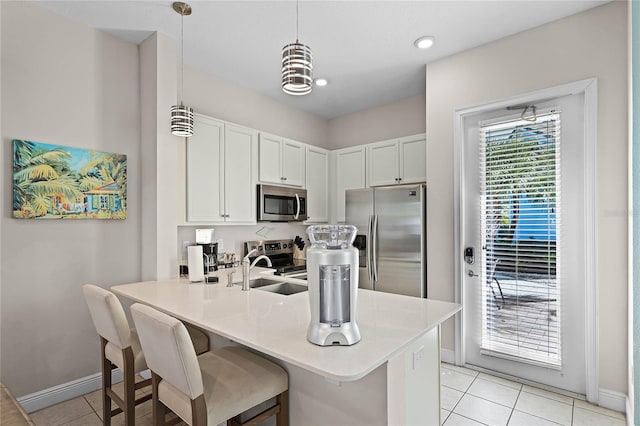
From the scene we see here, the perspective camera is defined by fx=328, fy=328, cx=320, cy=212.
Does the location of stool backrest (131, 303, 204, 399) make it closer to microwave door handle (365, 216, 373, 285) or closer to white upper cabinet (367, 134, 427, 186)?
microwave door handle (365, 216, 373, 285)

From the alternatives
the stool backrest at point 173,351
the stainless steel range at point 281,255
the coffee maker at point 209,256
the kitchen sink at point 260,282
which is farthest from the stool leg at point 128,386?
the stainless steel range at point 281,255

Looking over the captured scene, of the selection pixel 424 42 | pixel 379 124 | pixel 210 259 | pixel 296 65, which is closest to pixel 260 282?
pixel 210 259

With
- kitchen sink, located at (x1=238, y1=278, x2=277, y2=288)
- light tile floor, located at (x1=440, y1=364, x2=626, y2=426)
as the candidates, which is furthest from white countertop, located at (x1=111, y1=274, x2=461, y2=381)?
light tile floor, located at (x1=440, y1=364, x2=626, y2=426)

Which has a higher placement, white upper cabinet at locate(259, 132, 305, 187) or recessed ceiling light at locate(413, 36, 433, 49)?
recessed ceiling light at locate(413, 36, 433, 49)

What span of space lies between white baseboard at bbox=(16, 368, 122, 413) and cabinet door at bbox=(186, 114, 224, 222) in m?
1.47

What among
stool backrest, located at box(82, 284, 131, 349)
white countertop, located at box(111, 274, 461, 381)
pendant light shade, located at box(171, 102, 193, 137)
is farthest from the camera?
pendant light shade, located at box(171, 102, 193, 137)

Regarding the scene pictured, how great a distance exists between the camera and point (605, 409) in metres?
2.31

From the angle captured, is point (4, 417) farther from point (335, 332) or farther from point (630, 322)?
point (630, 322)

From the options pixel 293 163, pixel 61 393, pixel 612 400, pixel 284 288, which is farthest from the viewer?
pixel 293 163

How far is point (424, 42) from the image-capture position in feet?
9.38

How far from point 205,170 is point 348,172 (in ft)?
6.34

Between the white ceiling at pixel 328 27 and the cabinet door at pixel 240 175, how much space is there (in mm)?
687

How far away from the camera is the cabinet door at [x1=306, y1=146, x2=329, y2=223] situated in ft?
14.0

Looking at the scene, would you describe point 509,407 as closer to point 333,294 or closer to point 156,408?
point 333,294
